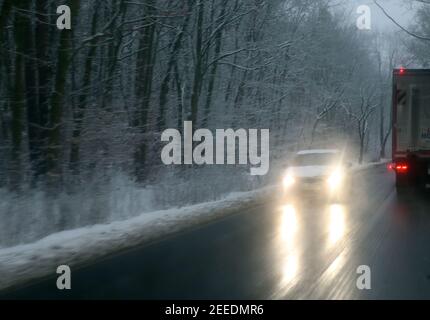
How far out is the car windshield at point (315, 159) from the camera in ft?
59.7

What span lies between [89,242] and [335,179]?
10.2 meters

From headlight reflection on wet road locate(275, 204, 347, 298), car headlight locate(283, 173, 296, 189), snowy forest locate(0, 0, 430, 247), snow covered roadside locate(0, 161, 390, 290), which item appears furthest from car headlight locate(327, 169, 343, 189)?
snow covered roadside locate(0, 161, 390, 290)

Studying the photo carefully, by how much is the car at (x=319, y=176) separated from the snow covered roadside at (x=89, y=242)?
3.81m

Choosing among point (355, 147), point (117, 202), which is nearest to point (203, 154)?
point (117, 202)

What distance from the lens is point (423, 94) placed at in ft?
57.2

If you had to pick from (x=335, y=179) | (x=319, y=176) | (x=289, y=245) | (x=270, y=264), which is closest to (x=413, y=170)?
(x=335, y=179)

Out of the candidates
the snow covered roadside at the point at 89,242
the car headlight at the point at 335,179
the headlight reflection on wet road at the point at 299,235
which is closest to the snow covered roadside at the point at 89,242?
the snow covered roadside at the point at 89,242

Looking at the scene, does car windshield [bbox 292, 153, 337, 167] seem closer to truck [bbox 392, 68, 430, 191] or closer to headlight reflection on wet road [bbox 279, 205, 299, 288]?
truck [bbox 392, 68, 430, 191]

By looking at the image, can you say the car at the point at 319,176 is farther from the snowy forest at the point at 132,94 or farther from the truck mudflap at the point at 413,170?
the snowy forest at the point at 132,94

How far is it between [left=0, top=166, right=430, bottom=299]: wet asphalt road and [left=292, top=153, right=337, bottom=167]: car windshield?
211 inches

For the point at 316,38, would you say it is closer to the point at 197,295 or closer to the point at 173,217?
the point at 173,217

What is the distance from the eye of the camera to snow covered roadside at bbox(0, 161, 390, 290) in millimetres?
7609

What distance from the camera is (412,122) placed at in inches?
690

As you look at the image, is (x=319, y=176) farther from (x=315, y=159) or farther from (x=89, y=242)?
(x=89, y=242)
